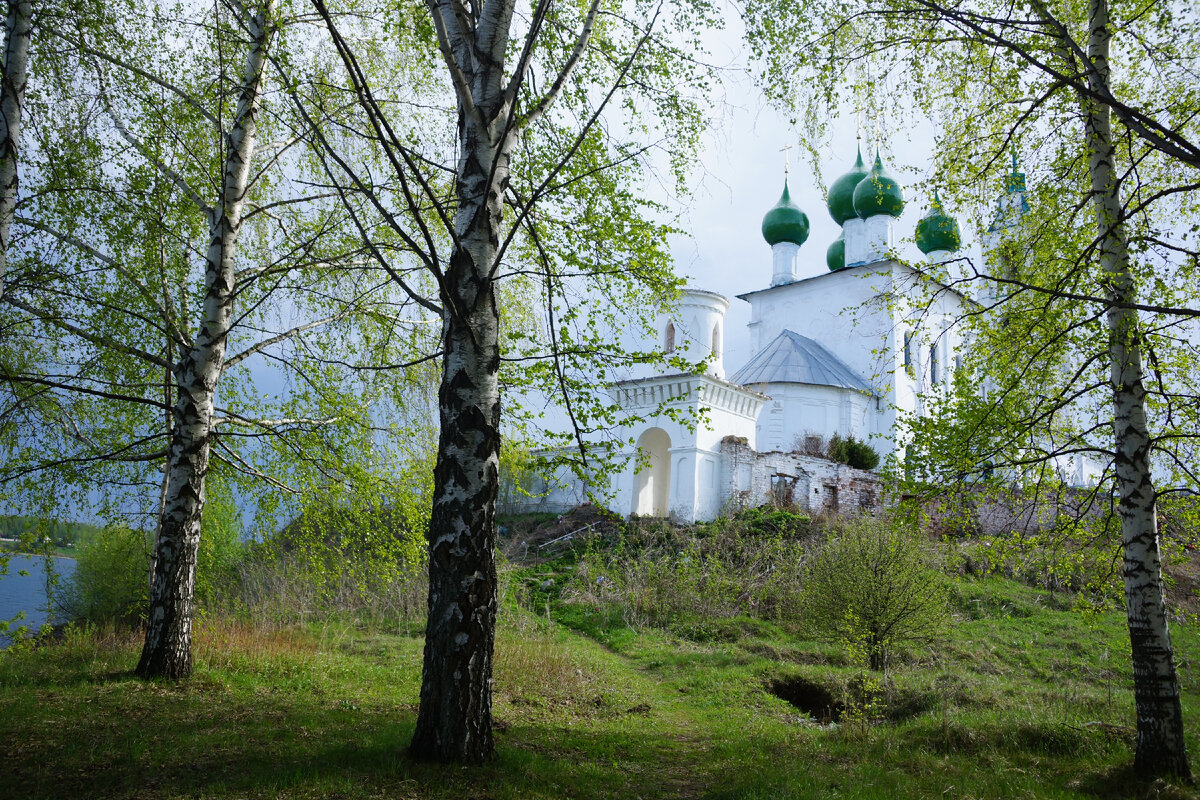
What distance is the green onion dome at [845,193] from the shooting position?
30562mm

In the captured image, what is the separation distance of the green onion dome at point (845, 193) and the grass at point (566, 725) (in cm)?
2257

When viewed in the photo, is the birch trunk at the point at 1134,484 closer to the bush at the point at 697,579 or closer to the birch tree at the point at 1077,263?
the birch tree at the point at 1077,263

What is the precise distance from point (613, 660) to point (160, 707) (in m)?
6.14

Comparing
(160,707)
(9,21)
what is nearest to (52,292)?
(9,21)

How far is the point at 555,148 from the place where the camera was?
594 centimetres

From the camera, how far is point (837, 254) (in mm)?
32469

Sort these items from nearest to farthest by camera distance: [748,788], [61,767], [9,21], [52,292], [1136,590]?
[61,767] < [748,788] < [9,21] < [1136,590] < [52,292]

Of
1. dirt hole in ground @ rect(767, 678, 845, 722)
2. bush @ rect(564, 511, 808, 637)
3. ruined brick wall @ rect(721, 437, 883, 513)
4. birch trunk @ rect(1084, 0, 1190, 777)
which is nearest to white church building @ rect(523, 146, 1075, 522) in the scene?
ruined brick wall @ rect(721, 437, 883, 513)

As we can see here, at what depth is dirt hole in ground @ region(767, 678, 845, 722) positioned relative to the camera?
9.30 metres

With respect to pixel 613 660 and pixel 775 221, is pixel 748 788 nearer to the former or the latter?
pixel 613 660

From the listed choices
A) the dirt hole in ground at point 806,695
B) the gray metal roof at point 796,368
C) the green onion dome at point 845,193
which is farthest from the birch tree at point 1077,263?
the green onion dome at point 845,193

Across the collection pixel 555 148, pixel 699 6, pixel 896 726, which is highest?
pixel 699 6

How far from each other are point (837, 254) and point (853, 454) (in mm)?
11959

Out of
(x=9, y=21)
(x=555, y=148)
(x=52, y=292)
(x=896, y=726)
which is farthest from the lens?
(x=896, y=726)
